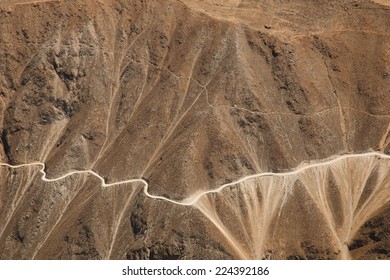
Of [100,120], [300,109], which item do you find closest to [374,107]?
[300,109]

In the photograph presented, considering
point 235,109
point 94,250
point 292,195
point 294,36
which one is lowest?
point 94,250

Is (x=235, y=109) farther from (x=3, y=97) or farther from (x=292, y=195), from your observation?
(x=3, y=97)

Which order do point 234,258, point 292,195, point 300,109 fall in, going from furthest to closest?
point 300,109 < point 292,195 < point 234,258

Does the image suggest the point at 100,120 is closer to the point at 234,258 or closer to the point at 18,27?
the point at 18,27

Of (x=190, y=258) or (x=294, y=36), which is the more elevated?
(x=294, y=36)

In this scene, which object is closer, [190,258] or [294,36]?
[190,258]

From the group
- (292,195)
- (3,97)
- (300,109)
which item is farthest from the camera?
(3,97)
